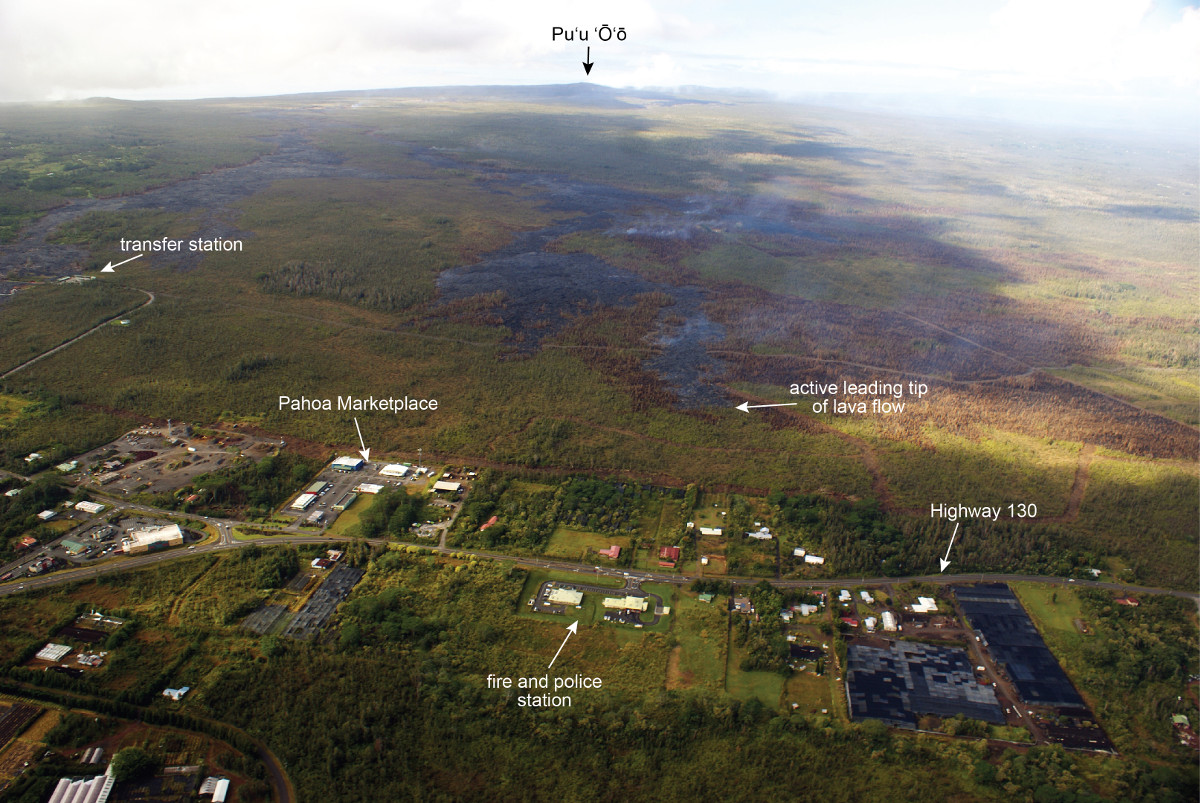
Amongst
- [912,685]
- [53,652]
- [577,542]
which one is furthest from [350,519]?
[912,685]

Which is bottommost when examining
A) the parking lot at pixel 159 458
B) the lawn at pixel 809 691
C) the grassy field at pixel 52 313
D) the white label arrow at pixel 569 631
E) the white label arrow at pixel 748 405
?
the lawn at pixel 809 691

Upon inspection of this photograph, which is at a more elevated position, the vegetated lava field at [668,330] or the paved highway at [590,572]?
the vegetated lava field at [668,330]

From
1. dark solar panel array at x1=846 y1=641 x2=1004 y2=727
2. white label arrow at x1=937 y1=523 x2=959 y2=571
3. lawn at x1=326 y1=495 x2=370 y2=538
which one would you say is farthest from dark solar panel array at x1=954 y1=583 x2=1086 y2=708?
lawn at x1=326 y1=495 x2=370 y2=538

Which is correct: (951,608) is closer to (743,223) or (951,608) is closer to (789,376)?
(789,376)

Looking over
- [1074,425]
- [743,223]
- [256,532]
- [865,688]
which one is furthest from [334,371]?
[743,223]

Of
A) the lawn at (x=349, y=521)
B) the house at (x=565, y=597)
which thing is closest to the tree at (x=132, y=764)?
the lawn at (x=349, y=521)

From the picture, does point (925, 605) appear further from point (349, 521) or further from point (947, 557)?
point (349, 521)

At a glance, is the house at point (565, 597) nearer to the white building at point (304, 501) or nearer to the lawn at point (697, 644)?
the lawn at point (697, 644)
